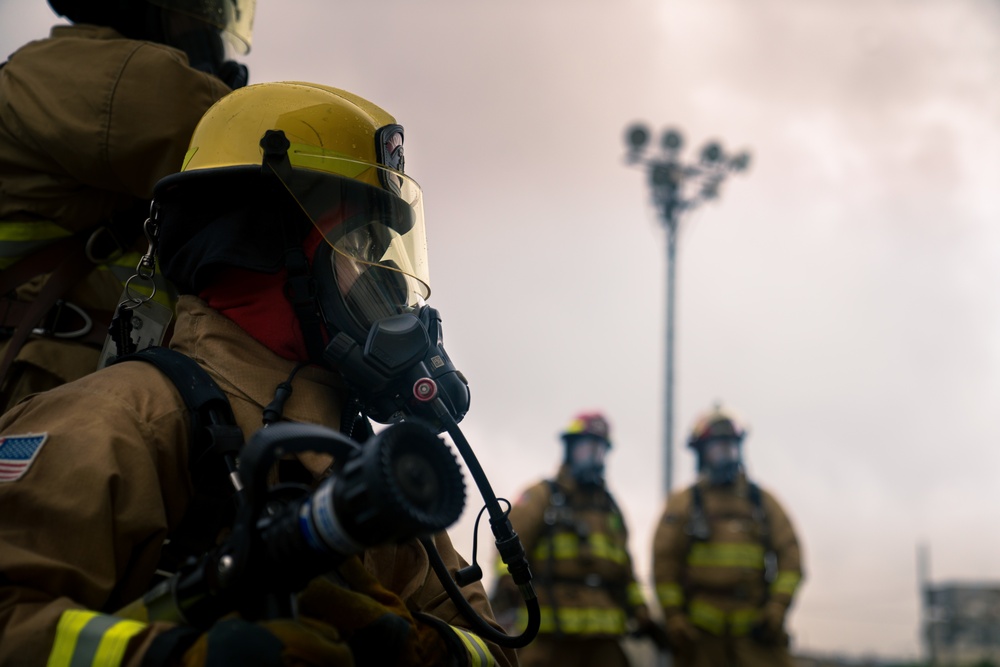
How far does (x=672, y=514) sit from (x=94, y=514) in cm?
739

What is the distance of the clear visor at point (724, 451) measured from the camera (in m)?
8.90

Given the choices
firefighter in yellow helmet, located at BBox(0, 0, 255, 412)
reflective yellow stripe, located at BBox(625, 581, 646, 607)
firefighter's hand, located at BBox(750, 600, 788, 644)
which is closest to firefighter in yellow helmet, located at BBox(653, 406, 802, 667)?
firefighter's hand, located at BBox(750, 600, 788, 644)

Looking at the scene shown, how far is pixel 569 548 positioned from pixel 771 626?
5.23ft

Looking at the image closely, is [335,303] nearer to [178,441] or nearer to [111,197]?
[178,441]

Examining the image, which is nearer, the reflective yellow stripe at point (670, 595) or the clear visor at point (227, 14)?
the clear visor at point (227, 14)

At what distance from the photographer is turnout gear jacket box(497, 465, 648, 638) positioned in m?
8.07

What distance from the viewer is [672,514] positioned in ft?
29.0

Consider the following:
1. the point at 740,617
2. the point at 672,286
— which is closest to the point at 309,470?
the point at 740,617

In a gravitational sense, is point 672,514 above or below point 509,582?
above

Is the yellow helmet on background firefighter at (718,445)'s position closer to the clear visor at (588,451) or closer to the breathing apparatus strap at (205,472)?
the clear visor at (588,451)

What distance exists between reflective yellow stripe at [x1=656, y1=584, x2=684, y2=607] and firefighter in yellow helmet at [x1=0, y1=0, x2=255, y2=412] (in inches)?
250

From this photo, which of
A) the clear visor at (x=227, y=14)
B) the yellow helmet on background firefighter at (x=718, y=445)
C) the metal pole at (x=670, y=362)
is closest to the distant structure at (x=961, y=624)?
the metal pole at (x=670, y=362)

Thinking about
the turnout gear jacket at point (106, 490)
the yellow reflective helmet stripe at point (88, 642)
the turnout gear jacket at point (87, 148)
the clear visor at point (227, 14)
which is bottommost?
the yellow reflective helmet stripe at point (88, 642)

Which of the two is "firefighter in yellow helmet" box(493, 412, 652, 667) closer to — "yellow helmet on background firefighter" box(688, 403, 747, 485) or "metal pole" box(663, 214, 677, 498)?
"yellow helmet on background firefighter" box(688, 403, 747, 485)
